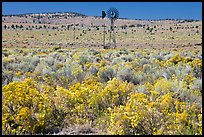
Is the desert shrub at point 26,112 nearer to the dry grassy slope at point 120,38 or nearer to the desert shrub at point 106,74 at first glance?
the desert shrub at point 106,74

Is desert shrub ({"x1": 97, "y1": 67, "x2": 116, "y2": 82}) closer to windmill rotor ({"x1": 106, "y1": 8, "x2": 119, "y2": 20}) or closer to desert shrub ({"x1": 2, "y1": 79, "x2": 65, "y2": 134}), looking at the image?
desert shrub ({"x1": 2, "y1": 79, "x2": 65, "y2": 134})

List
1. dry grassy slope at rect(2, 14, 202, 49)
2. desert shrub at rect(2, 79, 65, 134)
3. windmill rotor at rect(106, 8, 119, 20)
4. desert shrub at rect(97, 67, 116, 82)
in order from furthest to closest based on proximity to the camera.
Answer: dry grassy slope at rect(2, 14, 202, 49)
windmill rotor at rect(106, 8, 119, 20)
desert shrub at rect(97, 67, 116, 82)
desert shrub at rect(2, 79, 65, 134)

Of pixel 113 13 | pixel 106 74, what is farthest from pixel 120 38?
pixel 106 74

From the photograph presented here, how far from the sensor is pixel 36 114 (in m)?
5.92

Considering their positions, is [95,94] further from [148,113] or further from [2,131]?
[2,131]

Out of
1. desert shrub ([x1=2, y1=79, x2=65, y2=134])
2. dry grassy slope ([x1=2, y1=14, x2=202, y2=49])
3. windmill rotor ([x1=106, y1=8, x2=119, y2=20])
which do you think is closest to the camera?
desert shrub ([x1=2, y1=79, x2=65, y2=134])

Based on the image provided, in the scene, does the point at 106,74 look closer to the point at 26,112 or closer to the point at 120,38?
the point at 26,112

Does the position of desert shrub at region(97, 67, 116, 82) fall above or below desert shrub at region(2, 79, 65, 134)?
above

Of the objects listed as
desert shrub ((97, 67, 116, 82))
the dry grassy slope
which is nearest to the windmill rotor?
the dry grassy slope

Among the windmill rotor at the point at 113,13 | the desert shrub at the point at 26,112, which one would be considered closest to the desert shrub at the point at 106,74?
the desert shrub at the point at 26,112

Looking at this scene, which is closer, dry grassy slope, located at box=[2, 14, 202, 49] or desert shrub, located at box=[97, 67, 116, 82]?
desert shrub, located at box=[97, 67, 116, 82]

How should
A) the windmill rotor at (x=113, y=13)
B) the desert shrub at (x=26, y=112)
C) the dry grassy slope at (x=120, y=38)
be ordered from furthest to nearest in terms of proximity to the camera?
the dry grassy slope at (x=120, y=38), the windmill rotor at (x=113, y=13), the desert shrub at (x=26, y=112)

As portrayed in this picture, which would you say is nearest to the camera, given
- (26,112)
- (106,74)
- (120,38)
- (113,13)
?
(26,112)

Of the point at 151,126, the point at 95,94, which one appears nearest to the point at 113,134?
the point at 151,126
